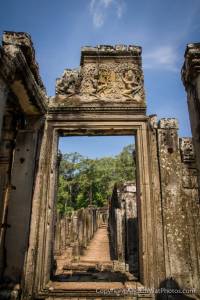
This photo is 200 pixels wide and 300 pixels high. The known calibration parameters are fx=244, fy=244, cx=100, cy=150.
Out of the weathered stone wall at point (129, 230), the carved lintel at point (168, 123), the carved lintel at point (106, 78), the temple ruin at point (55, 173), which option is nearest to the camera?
the temple ruin at point (55, 173)

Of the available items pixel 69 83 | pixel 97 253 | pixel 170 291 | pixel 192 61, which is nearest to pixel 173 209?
pixel 170 291

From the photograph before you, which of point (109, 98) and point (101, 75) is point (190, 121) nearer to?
point (109, 98)

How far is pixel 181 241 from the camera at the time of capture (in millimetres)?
4371

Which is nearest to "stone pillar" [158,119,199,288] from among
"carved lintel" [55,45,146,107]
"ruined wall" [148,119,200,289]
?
"ruined wall" [148,119,200,289]

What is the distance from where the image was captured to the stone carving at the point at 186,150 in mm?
4809

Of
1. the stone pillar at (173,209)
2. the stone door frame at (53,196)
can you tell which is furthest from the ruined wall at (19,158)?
the stone pillar at (173,209)

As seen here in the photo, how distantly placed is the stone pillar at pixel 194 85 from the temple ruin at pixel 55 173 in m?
1.53

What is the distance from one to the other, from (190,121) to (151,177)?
2.01 m

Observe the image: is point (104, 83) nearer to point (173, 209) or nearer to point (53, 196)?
point (53, 196)

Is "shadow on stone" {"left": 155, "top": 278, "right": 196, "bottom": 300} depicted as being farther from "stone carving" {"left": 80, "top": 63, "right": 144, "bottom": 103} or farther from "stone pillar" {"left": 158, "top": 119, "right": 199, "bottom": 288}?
"stone carving" {"left": 80, "top": 63, "right": 144, "bottom": 103}

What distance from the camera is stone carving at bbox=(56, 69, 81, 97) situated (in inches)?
214

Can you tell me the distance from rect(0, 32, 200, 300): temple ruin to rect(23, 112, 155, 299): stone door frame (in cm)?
2

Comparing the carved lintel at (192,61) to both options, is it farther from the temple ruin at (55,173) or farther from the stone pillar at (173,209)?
the stone pillar at (173,209)

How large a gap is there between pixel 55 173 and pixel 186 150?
2706 millimetres
